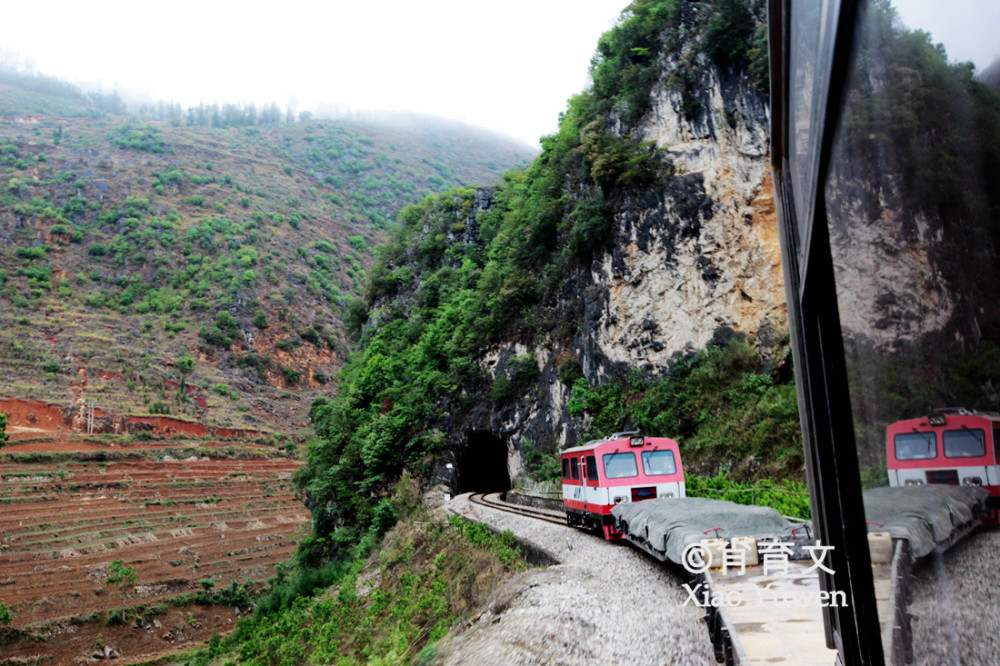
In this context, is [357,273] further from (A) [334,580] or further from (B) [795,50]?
(B) [795,50]

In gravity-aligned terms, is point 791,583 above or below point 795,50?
below

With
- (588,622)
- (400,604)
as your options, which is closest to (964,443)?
(588,622)

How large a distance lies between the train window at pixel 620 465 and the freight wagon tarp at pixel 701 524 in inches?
94.2

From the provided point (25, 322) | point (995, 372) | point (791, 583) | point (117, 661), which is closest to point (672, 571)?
point (791, 583)

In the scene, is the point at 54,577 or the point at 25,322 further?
the point at 25,322

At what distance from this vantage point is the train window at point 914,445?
81 centimetres

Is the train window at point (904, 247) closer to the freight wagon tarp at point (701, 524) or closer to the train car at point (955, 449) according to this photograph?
the train car at point (955, 449)

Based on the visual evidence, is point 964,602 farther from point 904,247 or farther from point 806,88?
point 806,88

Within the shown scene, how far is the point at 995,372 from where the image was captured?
1.80ft

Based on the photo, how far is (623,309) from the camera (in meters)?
20.6

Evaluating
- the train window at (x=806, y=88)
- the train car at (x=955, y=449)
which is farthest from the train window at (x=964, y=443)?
the train window at (x=806, y=88)

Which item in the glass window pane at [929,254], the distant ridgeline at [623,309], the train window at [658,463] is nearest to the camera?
the glass window pane at [929,254]

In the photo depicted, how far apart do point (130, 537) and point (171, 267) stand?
56022mm

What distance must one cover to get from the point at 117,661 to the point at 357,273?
83.7 meters
